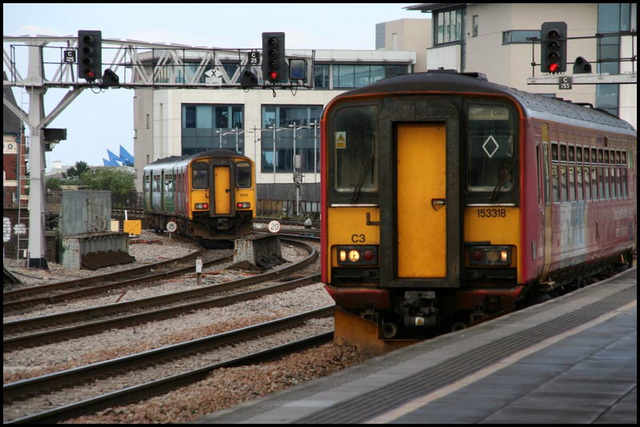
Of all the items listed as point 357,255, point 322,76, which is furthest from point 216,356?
point 322,76

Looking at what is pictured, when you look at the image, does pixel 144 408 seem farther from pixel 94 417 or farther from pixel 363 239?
pixel 363 239

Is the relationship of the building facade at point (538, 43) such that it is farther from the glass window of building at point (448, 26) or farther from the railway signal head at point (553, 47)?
the railway signal head at point (553, 47)

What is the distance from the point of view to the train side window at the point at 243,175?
3696cm

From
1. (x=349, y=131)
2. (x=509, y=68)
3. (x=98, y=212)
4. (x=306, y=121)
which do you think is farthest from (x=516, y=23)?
(x=349, y=131)

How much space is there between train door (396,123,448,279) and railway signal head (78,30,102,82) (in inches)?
576

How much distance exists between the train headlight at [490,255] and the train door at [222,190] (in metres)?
25.4

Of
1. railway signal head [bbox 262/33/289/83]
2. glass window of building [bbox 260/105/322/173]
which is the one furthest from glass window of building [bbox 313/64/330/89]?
railway signal head [bbox 262/33/289/83]

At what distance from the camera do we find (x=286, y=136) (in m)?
87.5

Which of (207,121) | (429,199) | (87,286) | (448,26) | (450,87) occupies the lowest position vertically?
(87,286)

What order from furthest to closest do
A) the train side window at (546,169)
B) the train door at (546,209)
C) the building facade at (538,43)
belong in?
the building facade at (538,43), the train side window at (546,169), the train door at (546,209)

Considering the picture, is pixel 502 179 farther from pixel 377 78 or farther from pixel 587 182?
pixel 377 78

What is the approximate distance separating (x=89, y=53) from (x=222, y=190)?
12.5m

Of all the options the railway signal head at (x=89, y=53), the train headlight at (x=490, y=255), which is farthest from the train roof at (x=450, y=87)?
the railway signal head at (x=89, y=53)

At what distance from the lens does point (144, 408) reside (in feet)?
32.9
